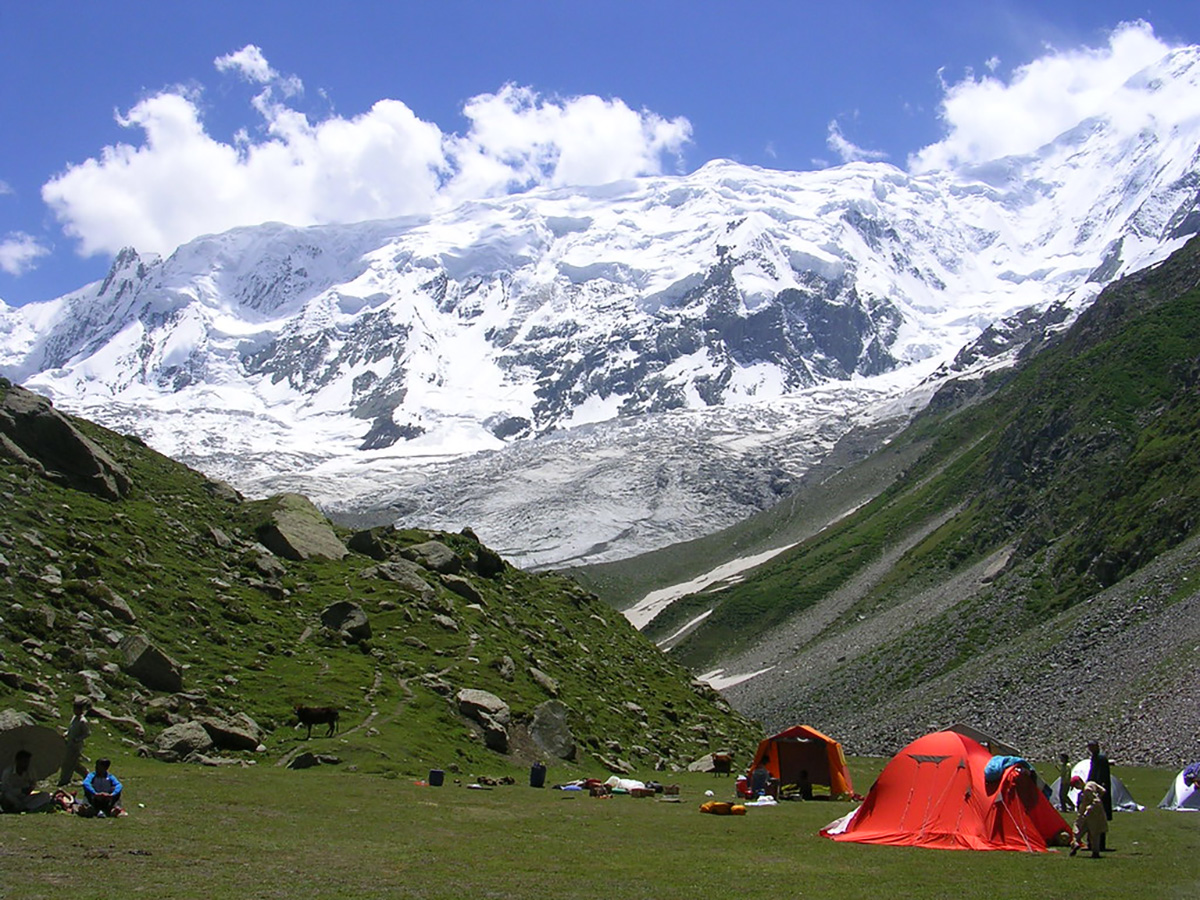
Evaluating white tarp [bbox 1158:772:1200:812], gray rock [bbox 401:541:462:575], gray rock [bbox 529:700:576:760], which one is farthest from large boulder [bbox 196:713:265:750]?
white tarp [bbox 1158:772:1200:812]

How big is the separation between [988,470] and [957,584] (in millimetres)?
49865

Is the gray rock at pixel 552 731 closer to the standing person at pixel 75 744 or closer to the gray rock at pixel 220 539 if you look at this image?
Answer: the gray rock at pixel 220 539

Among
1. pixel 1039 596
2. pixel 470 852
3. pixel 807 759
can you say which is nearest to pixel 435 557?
pixel 807 759

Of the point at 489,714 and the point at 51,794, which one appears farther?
the point at 489,714

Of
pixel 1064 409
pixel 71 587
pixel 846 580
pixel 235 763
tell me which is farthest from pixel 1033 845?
pixel 846 580

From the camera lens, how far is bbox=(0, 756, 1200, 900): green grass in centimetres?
2072

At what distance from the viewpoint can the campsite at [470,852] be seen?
20844 millimetres

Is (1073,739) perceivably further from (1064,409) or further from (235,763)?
(1064,409)

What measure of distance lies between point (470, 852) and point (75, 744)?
1091cm

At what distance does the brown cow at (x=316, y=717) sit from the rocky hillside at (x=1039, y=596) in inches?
→ 1559

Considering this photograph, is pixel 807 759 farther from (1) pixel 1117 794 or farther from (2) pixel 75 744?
(2) pixel 75 744

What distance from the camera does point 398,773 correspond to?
37875mm

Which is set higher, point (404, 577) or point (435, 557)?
point (435, 557)

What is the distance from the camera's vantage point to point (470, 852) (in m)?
25.2
